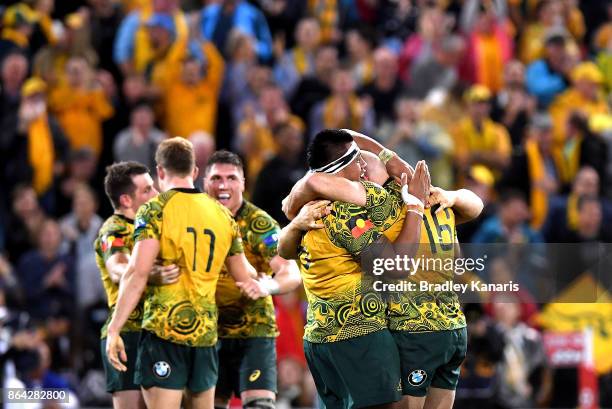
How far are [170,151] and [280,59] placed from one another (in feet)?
27.0

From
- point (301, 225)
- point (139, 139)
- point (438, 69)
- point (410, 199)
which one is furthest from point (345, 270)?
point (438, 69)

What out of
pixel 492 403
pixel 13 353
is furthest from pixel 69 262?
pixel 492 403

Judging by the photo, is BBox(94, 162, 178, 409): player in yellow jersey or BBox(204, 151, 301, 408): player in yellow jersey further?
BBox(204, 151, 301, 408): player in yellow jersey

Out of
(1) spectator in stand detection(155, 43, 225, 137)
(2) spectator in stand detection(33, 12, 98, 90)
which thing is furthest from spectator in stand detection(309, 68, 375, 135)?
(2) spectator in stand detection(33, 12, 98, 90)

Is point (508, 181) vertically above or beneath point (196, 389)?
above

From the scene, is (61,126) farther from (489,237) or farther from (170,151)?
(170,151)

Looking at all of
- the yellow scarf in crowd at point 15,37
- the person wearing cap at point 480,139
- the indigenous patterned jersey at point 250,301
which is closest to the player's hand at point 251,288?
the indigenous patterned jersey at point 250,301

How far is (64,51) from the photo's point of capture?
16.6 metres

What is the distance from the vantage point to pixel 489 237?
16250 mm

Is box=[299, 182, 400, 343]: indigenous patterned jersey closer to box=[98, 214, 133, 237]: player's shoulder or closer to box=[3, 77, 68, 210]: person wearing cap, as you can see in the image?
box=[98, 214, 133, 237]: player's shoulder

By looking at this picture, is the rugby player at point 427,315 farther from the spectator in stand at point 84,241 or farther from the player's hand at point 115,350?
the spectator in stand at point 84,241

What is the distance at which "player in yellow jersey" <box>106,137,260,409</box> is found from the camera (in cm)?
955

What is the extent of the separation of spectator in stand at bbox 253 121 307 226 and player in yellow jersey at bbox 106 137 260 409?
560 cm

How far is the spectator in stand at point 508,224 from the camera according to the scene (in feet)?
53.3
